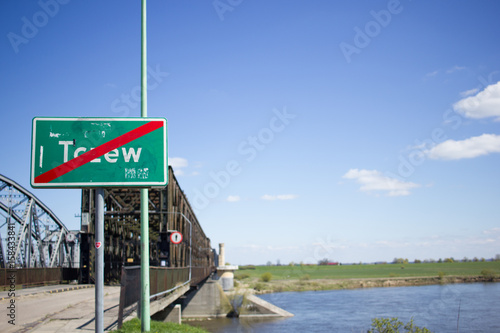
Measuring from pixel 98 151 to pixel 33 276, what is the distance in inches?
1154

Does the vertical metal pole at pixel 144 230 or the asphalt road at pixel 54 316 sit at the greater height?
the vertical metal pole at pixel 144 230

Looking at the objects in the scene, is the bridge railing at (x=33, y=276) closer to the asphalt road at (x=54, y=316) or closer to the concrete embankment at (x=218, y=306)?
the asphalt road at (x=54, y=316)

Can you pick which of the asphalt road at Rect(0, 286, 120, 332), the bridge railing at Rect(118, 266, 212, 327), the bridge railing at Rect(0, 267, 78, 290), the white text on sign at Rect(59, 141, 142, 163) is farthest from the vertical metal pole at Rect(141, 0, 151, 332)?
the bridge railing at Rect(0, 267, 78, 290)

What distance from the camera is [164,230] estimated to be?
2938 centimetres

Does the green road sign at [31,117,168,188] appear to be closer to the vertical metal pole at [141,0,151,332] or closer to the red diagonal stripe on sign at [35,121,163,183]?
the red diagonal stripe on sign at [35,121,163,183]

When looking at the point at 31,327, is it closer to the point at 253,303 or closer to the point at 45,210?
the point at 253,303

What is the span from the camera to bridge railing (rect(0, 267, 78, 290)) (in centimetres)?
2712

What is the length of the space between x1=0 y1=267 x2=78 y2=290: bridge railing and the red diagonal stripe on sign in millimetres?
19795

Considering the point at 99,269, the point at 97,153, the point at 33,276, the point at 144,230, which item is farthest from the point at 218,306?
the point at 97,153

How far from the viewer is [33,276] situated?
105 ft

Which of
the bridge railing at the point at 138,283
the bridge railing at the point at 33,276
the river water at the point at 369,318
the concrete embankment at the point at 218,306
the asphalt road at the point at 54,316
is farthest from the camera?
the concrete embankment at the point at 218,306

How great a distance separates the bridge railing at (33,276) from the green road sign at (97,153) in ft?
65.1

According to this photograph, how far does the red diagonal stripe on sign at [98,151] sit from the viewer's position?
268 inches

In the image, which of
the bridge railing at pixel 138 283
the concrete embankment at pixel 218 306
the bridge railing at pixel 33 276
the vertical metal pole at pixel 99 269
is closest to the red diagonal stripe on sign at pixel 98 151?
the vertical metal pole at pixel 99 269
